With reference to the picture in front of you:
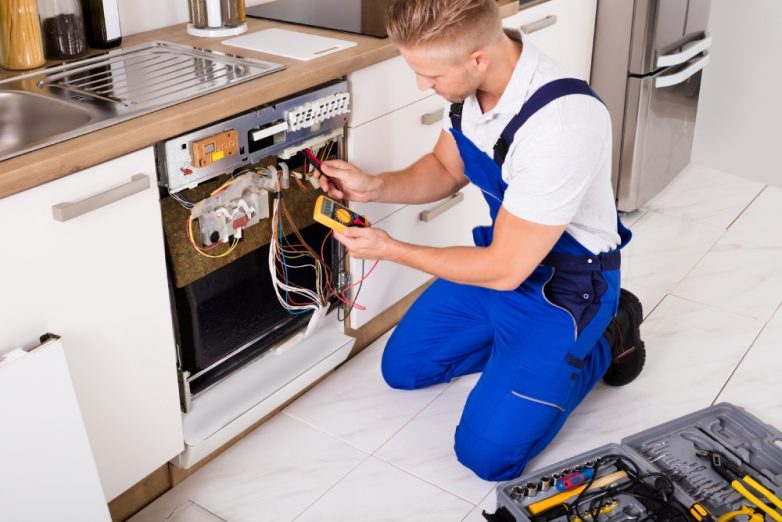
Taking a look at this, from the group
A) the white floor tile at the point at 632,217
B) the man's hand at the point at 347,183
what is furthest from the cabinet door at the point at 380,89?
the white floor tile at the point at 632,217

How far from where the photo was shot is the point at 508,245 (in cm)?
183

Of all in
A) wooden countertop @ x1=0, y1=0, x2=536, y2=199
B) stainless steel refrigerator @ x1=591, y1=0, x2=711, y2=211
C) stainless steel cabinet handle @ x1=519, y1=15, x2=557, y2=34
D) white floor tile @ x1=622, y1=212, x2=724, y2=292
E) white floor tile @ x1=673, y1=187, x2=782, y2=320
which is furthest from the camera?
stainless steel refrigerator @ x1=591, y1=0, x2=711, y2=211

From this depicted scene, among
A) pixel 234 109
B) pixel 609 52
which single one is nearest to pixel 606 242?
pixel 234 109

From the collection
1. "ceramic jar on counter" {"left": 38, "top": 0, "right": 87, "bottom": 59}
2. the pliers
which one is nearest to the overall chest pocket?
the pliers

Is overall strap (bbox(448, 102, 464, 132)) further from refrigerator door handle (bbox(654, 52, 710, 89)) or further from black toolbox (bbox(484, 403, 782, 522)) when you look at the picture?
refrigerator door handle (bbox(654, 52, 710, 89))

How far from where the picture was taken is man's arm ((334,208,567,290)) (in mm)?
1812

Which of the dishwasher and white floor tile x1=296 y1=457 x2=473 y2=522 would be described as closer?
the dishwasher

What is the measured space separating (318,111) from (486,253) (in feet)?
1.61

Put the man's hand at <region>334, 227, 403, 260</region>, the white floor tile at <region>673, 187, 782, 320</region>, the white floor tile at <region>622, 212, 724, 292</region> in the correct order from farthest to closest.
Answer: the white floor tile at <region>622, 212, 724, 292</region>
the white floor tile at <region>673, 187, 782, 320</region>
the man's hand at <region>334, 227, 403, 260</region>

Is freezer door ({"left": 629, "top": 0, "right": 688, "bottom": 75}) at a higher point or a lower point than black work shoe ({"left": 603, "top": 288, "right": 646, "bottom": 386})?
higher

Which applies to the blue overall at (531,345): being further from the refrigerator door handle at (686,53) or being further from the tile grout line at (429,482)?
the refrigerator door handle at (686,53)

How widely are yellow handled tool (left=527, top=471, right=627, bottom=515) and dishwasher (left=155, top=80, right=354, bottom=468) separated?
27.0 inches

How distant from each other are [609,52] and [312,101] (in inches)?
62.6

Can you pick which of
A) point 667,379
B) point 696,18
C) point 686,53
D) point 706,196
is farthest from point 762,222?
point 667,379
